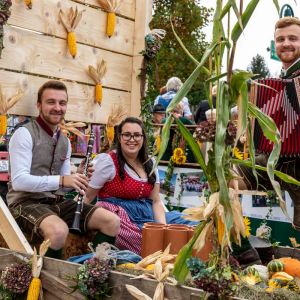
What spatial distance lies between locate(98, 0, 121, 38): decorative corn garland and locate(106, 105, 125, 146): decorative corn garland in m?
0.51

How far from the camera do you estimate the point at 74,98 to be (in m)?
4.08

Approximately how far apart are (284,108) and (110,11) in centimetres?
134

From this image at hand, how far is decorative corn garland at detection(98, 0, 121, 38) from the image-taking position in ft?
13.7

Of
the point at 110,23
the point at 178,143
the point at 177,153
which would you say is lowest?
the point at 177,153

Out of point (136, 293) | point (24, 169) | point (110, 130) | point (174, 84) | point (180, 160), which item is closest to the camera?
point (136, 293)

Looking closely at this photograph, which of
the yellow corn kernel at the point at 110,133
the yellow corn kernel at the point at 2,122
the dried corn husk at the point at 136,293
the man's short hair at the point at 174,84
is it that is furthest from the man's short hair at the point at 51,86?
the man's short hair at the point at 174,84

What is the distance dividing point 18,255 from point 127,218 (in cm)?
118

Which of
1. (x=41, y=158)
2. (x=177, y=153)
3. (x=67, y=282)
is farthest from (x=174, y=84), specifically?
(x=67, y=282)

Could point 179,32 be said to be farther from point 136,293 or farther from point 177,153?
point 136,293

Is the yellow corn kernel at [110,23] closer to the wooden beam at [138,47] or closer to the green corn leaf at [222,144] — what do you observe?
the wooden beam at [138,47]

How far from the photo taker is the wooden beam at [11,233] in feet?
10.2

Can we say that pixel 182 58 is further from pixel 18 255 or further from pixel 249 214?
pixel 18 255

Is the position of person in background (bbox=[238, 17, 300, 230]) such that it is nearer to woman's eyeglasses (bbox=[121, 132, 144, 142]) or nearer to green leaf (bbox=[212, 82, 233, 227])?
woman's eyeglasses (bbox=[121, 132, 144, 142])

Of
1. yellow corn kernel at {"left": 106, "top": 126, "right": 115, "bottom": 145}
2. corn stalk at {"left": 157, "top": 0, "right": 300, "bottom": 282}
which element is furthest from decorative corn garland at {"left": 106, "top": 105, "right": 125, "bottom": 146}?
corn stalk at {"left": 157, "top": 0, "right": 300, "bottom": 282}
